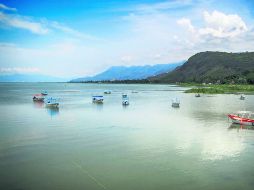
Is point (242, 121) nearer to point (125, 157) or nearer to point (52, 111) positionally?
point (125, 157)

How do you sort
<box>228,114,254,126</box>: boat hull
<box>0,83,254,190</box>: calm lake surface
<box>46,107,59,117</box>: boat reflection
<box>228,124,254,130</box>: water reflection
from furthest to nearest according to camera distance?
<box>46,107,59,117</box>: boat reflection → <box>228,114,254,126</box>: boat hull → <box>228,124,254,130</box>: water reflection → <box>0,83,254,190</box>: calm lake surface

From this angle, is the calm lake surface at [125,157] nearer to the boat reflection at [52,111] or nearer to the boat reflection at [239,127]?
the boat reflection at [239,127]

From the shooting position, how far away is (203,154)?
115 ft

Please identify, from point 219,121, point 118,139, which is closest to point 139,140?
point 118,139

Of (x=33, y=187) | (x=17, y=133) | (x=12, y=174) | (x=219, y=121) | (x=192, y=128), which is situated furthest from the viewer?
(x=219, y=121)

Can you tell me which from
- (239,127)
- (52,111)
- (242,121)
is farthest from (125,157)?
(52,111)

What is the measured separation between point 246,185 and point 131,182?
962 centimetres

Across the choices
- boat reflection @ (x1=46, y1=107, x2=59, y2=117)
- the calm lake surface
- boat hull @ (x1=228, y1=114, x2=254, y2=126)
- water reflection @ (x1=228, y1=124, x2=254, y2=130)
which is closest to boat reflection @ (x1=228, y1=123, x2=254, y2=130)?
water reflection @ (x1=228, y1=124, x2=254, y2=130)

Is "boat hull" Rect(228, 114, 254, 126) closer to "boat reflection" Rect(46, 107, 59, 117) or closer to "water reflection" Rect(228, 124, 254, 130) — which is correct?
"water reflection" Rect(228, 124, 254, 130)

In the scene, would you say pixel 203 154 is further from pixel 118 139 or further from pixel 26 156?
pixel 26 156

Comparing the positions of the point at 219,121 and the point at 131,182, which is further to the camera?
the point at 219,121

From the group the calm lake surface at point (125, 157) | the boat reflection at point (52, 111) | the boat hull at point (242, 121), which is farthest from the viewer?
the boat reflection at point (52, 111)

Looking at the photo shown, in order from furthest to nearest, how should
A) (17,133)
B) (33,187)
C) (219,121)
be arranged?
(219,121) → (17,133) → (33,187)

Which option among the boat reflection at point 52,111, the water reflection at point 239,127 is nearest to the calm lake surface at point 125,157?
the water reflection at point 239,127
